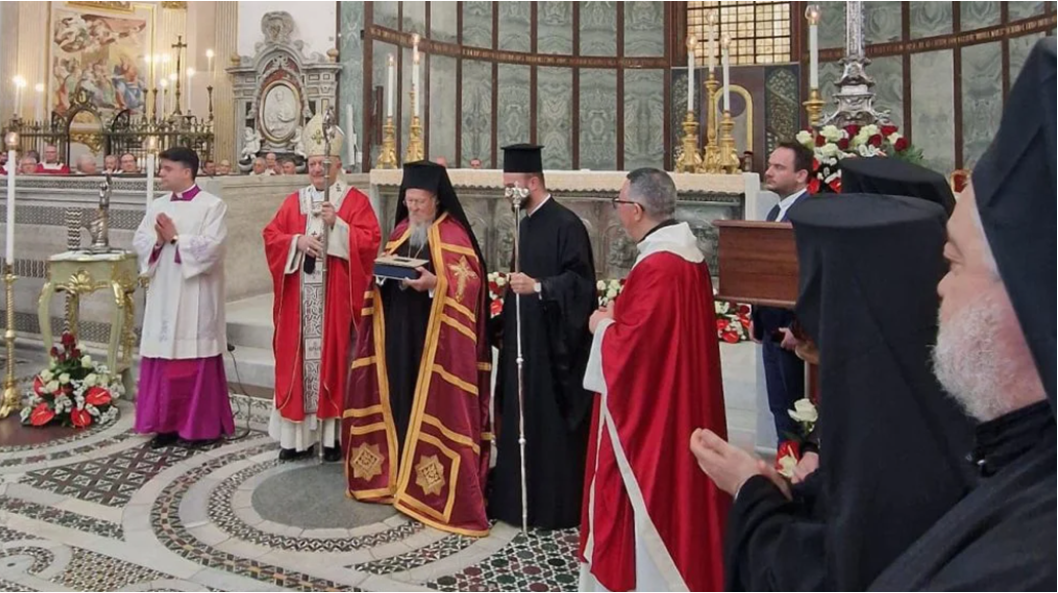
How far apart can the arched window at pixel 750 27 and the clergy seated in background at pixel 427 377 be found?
10.2 metres

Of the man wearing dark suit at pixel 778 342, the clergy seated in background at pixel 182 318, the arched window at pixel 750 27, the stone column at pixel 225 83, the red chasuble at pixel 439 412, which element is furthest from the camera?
the arched window at pixel 750 27

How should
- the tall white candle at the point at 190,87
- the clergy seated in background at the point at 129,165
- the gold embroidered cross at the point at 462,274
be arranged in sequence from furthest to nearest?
the tall white candle at the point at 190,87, the clergy seated in background at the point at 129,165, the gold embroidered cross at the point at 462,274

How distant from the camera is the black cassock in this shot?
4.23m

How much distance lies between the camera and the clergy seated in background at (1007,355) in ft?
3.94

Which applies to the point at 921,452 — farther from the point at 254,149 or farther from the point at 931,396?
the point at 254,149

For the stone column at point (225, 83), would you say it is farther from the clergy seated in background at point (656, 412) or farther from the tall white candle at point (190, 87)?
the clergy seated in background at point (656, 412)

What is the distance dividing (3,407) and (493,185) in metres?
4.33

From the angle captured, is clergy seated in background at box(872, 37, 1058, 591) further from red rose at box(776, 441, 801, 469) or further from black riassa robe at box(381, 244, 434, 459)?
black riassa robe at box(381, 244, 434, 459)

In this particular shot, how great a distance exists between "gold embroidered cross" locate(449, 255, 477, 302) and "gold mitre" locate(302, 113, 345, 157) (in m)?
1.21

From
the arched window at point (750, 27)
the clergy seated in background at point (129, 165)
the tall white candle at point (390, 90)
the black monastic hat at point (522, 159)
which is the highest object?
the arched window at point (750, 27)

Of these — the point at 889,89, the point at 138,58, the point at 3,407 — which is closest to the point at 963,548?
the point at 3,407

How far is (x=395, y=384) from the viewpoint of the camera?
4.54m

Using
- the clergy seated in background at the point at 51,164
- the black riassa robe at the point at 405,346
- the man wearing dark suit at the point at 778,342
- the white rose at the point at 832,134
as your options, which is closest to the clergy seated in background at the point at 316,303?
the black riassa robe at the point at 405,346

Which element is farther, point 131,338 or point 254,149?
point 254,149
